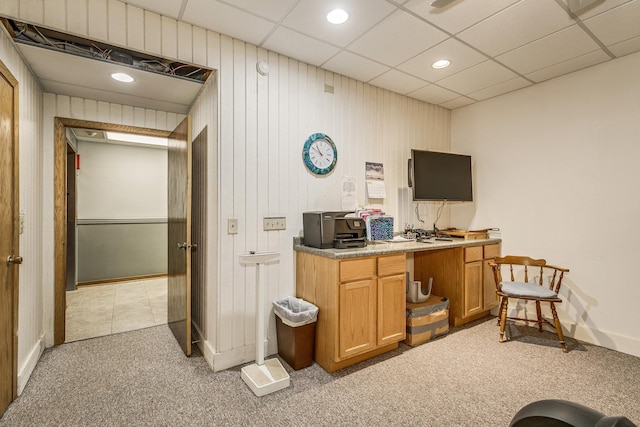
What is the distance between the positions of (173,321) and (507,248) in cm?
382

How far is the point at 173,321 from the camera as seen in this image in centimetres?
312

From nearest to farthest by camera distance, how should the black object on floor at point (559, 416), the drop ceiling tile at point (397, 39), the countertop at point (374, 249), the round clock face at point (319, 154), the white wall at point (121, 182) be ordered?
1. the black object on floor at point (559, 416)
2. the drop ceiling tile at point (397, 39)
3. the countertop at point (374, 249)
4. the round clock face at point (319, 154)
5. the white wall at point (121, 182)

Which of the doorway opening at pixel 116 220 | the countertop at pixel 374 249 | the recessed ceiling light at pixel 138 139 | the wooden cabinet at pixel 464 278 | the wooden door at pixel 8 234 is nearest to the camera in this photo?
the wooden door at pixel 8 234

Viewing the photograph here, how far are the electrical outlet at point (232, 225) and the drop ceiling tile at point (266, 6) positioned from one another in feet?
4.99

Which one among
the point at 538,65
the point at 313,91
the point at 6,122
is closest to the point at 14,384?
the point at 6,122

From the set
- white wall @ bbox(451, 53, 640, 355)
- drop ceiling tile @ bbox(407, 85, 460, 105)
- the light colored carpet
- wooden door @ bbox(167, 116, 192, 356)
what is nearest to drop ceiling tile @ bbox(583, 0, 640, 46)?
white wall @ bbox(451, 53, 640, 355)

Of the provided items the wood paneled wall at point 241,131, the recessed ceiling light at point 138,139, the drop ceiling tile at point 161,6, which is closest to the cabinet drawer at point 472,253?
the wood paneled wall at point 241,131

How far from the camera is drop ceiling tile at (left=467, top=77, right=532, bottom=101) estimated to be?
128 inches

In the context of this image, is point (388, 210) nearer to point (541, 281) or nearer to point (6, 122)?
point (541, 281)

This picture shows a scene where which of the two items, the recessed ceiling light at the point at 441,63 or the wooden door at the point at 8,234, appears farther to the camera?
the recessed ceiling light at the point at 441,63

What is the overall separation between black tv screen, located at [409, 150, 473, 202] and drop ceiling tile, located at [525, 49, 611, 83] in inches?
40.7

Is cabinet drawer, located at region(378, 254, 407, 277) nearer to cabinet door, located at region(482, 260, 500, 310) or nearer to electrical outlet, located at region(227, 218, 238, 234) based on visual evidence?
electrical outlet, located at region(227, 218, 238, 234)

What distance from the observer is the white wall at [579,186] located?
2713 mm

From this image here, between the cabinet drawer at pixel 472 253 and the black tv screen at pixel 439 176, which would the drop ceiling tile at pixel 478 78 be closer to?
the black tv screen at pixel 439 176
